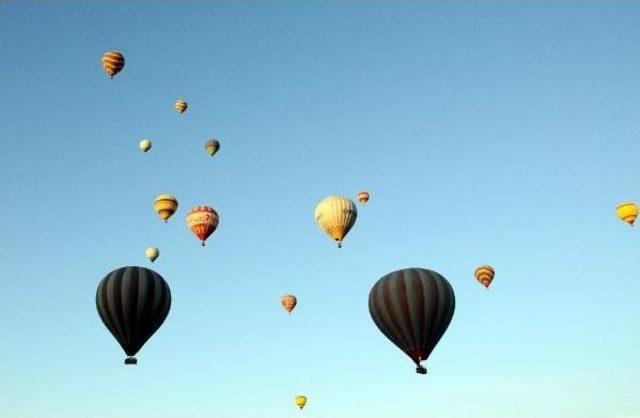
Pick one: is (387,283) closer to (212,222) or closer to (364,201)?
(212,222)

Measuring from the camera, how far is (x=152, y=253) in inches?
2205

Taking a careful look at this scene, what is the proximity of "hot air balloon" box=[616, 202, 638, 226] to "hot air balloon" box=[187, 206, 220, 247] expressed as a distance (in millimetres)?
27912

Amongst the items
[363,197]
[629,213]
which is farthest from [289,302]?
[629,213]

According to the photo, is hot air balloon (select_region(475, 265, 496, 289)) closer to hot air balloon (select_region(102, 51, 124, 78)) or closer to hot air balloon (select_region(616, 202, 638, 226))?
hot air balloon (select_region(616, 202, 638, 226))

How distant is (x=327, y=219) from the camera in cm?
4606

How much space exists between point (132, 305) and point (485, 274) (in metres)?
28.9

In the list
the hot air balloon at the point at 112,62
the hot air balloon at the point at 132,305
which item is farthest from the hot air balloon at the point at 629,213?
the hot air balloon at the point at 112,62

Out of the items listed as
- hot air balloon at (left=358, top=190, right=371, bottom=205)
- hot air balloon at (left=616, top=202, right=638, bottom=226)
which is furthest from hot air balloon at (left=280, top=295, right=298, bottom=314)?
hot air balloon at (left=616, top=202, right=638, bottom=226)

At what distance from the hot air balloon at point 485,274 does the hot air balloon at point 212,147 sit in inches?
832

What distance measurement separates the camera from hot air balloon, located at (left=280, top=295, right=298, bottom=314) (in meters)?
58.2

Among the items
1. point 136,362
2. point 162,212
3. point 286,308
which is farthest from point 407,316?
point 286,308

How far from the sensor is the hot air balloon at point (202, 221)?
4716 cm

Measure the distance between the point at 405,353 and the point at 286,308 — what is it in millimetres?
26546

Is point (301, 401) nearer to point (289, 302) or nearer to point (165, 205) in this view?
point (289, 302)
